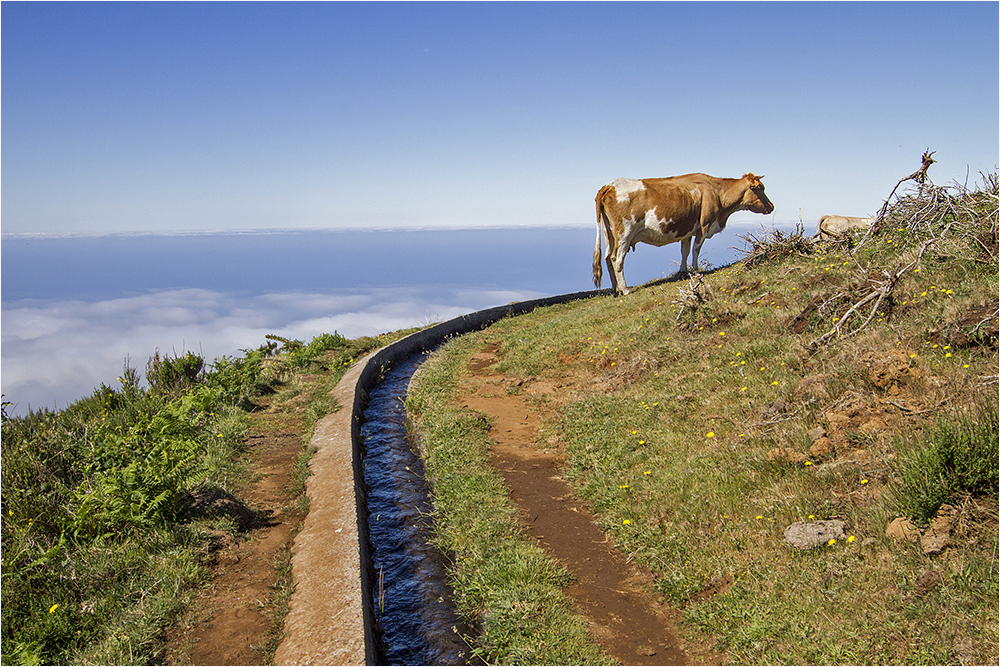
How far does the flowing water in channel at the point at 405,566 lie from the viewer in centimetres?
434

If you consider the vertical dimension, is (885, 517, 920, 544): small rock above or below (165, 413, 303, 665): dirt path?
above

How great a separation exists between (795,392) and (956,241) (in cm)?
445

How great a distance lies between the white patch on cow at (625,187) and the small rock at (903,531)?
12.3m

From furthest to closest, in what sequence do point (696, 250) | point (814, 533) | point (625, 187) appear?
point (696, 250) → point (625, 187) → point (814, 533)

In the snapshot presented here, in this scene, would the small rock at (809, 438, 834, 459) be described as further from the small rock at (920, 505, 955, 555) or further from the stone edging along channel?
the stone edging along channel

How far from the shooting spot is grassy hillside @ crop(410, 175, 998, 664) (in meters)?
3.91

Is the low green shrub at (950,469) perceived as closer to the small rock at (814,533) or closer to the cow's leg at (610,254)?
the small rock at (814,533)

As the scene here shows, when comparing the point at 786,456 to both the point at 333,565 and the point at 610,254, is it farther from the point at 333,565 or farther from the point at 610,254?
the point at 610,254

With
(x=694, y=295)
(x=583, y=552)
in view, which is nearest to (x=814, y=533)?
(x=583, y=552)

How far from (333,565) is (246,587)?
0.65 meters

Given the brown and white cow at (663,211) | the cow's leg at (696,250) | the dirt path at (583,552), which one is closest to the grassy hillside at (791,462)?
the dirt path at (583,552)

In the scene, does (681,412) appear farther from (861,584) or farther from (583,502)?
(861,584)

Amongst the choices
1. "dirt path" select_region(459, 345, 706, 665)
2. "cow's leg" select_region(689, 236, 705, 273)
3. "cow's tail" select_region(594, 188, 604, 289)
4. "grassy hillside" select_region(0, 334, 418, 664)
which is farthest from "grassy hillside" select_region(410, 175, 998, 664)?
"cow's leg" select_region(689, 236, 705, 273)

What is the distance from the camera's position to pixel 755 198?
18188mm
